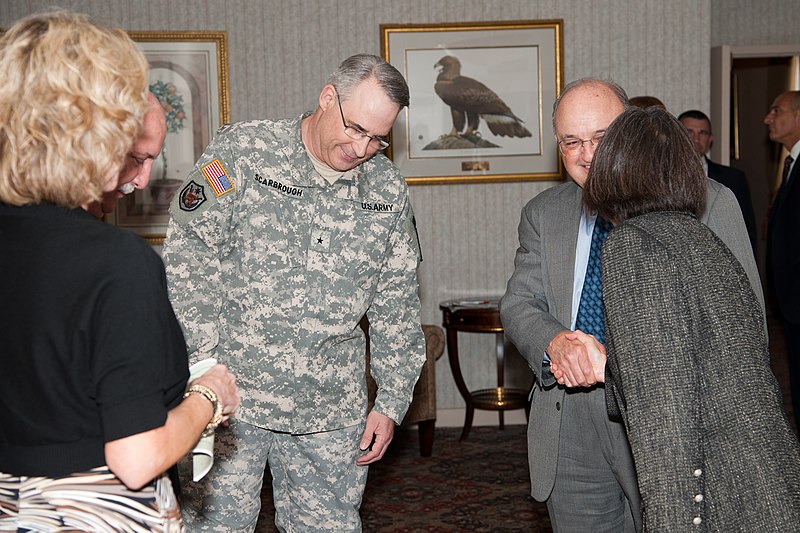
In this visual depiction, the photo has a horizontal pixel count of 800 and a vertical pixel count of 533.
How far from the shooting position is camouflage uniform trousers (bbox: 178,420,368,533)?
2.42m

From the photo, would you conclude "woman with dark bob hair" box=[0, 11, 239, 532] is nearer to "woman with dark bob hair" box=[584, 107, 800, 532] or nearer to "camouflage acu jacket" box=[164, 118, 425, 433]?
"woman with dark bob hair" box=[584, 107, 800, 532]

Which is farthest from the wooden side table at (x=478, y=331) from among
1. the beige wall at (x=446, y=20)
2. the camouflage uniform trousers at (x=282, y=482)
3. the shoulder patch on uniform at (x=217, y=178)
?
the shoulder patch on uniform at (x=217, y=178)

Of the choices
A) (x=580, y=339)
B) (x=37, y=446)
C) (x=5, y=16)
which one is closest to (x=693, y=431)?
(x=580, y=339)

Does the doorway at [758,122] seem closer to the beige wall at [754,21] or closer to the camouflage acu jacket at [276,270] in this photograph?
the beige wall at [754,21]

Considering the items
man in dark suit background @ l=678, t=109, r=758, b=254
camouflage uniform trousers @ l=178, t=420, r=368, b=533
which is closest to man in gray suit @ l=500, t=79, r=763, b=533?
camouflage uniform trousers @ l=178, t=420, r=368, b=533

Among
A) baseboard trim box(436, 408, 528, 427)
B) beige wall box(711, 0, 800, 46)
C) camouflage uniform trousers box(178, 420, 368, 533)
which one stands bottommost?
baseboard trim box(436, 408, 528, 427)

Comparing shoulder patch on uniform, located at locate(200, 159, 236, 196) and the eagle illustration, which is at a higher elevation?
the eagle illustration

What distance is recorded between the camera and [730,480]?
1640mm

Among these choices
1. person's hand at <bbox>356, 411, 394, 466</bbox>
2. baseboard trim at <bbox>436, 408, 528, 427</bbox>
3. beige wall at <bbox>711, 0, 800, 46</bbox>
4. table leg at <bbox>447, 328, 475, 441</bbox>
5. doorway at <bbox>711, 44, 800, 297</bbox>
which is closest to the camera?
person's hand at <bbox>356, 411, 394, 466</bbox>

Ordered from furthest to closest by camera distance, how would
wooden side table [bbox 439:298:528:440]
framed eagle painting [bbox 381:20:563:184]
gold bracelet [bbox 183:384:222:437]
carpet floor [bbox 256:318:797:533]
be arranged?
1. framed eagle painting [bbox 381:20:563:184]
2. wooden side table [bbox 439:298:528:440]
3. carpet floor [bbox 256:318:797:533]
4. gold bracelet [bbox 183:384:222:437]

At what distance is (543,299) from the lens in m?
2.55

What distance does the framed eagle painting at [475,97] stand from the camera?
6.07m

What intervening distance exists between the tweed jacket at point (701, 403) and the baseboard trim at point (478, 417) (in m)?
4.70

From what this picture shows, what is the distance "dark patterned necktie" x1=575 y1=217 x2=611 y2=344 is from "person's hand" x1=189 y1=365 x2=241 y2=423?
1.10 meters
